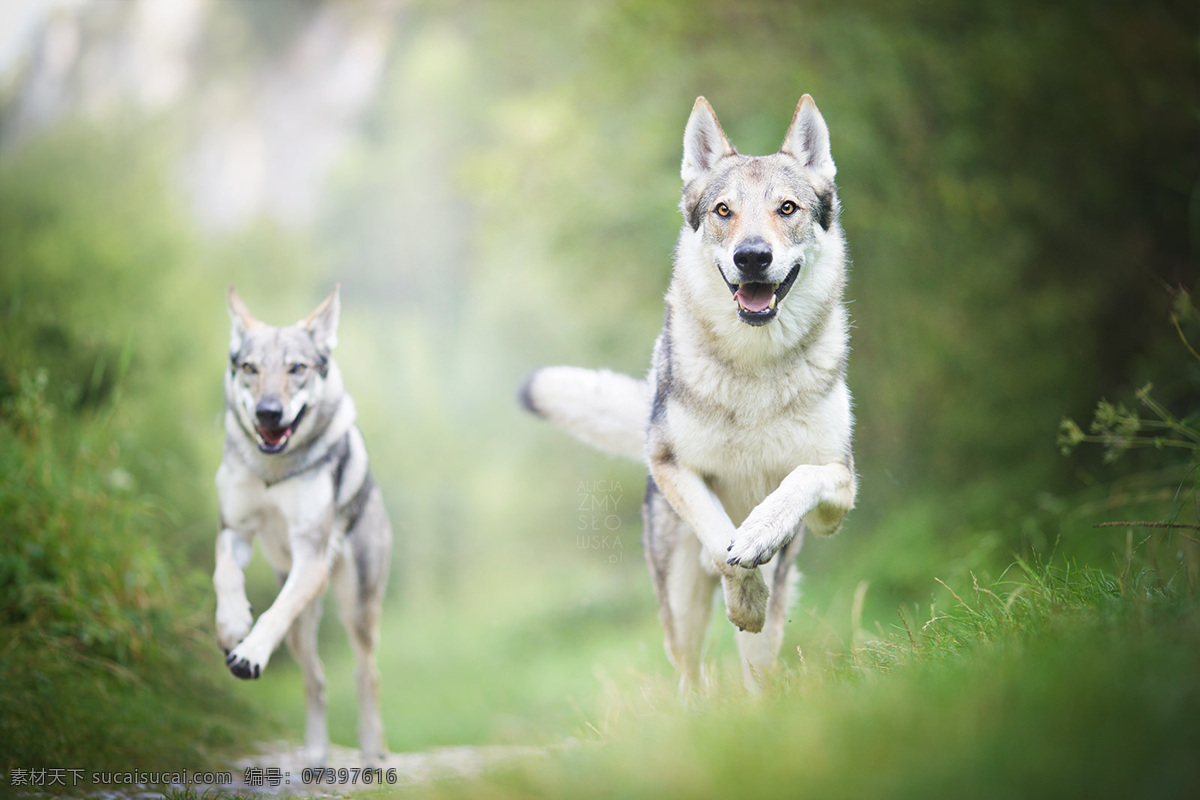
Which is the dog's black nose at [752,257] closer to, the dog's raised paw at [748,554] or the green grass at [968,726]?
the dog's raised paw at [748,554]

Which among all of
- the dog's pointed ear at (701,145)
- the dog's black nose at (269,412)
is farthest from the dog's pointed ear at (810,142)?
the dog's black nose at (269,412)

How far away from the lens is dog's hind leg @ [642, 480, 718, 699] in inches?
157

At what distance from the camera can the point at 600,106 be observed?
8.32 metres

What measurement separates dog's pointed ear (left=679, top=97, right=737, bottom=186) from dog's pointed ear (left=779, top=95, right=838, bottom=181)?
0.26 metres

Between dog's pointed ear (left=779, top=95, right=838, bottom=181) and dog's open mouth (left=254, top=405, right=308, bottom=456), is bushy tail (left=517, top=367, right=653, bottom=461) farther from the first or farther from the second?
dog's pointed ear (left=779, top=95, right=838, bottom=181)

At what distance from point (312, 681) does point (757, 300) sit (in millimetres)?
3338

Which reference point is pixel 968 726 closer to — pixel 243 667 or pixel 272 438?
pixel 243 667

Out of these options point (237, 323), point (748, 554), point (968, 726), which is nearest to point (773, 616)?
point (748, 554)

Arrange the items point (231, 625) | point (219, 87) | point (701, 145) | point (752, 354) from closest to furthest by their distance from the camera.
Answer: point (752, 354)
point (231, 625)
point (701, 145)
point (219, 87)

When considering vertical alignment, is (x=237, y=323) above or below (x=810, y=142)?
below

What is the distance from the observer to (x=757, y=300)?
3.20 m

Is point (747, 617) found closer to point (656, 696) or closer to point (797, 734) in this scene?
point (656, 696)

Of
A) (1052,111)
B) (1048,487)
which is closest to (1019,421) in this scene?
(1048,487)

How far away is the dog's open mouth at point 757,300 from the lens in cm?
313
